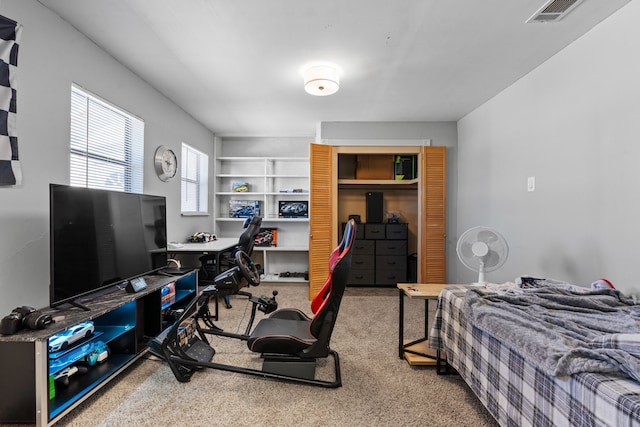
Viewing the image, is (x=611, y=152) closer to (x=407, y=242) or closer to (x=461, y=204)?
(x=461, y=204)

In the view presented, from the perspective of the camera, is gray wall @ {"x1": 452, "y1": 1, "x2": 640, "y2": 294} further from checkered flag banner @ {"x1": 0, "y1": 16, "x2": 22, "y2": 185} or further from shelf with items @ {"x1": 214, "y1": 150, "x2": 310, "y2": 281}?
checkered flag banner @ {"x1": 0, "y1": 16, "x2": 22, "y2": 185}

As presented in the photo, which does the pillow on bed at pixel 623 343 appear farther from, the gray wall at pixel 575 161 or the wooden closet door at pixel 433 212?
the wooden closet door at pixel 433 212

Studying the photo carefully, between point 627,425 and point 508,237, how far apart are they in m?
2.48

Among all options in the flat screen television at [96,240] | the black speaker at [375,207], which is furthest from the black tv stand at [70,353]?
the black speaker at [375,207]

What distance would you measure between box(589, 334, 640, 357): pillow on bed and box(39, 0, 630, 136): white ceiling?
1.97 metres

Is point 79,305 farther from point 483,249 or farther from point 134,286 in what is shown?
point 483,249

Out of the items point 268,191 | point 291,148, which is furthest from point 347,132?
point 268,191

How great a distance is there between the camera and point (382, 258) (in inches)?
182

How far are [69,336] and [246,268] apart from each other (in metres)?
1.07

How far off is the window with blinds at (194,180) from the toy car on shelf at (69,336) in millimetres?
2265

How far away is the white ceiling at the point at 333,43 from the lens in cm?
191

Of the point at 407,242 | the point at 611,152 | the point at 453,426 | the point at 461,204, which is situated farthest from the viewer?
the point at 407,242

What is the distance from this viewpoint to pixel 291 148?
17.2 feet

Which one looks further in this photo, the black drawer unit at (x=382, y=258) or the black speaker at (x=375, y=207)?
the black speaker at (x=375, y=207)
